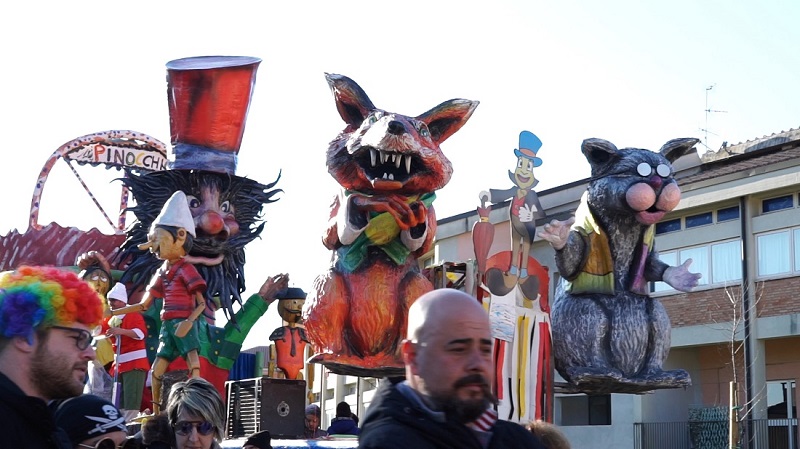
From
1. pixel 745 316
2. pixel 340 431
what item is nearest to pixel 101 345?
pixel 340 431

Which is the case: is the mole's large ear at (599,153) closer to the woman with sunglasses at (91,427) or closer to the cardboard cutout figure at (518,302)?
the cardboard cutout figure at (518,302)

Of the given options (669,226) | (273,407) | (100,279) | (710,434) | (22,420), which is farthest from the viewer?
(669,226)

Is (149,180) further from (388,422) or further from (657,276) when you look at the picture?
(388,422)

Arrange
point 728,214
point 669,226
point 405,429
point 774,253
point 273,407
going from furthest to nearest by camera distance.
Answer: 1. point 669,226
2. point 728,214
3. point 774,253
4. point 273,407
5. point 405,429

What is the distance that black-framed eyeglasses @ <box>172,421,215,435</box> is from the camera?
4.86 metres

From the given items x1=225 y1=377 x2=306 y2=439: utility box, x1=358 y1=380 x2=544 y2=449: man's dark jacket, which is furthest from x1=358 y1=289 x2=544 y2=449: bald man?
x1=225 y1=377 x2=306 y2=439: utility box

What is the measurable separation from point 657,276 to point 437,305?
6844mm

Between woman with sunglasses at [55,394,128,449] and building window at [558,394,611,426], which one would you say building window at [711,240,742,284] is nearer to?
building window at [558,394,611,426]

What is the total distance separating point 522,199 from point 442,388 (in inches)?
277

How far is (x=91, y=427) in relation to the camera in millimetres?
3682

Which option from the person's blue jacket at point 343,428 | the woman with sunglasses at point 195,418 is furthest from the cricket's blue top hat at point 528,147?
the woman with sunglasses at point 195,418

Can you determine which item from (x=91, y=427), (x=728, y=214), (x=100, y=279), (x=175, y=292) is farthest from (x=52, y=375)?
(x=728, y=214)

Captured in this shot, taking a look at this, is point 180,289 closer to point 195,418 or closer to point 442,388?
point 195,418

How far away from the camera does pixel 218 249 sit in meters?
11.7
